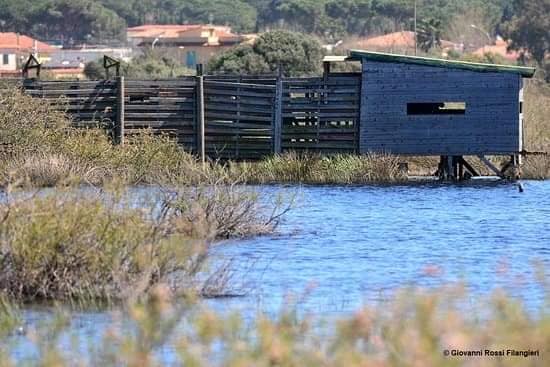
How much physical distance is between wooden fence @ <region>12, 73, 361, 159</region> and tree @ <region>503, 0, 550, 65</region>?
163ft

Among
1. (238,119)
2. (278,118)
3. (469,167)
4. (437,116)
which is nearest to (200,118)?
(238,119)

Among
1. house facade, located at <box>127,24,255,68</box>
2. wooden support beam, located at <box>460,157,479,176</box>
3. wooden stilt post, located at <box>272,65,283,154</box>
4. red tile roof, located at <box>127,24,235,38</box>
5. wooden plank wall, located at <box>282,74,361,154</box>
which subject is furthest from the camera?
red tile roof, located at <box>127,24,235,38</box>

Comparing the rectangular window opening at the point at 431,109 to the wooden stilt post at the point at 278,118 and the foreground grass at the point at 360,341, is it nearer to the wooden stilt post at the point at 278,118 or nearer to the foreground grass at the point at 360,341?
the wooden stilt post at the point at 278,118

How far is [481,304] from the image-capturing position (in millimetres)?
12367

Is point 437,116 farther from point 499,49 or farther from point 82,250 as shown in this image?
point 499,49

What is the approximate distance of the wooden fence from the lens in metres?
33.6

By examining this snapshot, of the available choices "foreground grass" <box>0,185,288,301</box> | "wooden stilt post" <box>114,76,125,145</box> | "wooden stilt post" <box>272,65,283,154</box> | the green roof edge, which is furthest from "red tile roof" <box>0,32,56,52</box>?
"foreground grass" <box>0,185,288,301</box>

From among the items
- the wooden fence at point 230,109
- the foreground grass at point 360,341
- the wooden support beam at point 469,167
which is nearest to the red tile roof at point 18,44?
the wooden fence at point 230,109

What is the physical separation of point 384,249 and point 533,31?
212 feet

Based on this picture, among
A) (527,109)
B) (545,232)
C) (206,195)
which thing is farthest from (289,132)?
(206,195)

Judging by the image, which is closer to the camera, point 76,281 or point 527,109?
point 76,281

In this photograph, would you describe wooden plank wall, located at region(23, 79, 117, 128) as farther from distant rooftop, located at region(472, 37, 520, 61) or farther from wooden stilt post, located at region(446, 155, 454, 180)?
Result: distant rooftop, located at region(472, 37, 520, 61)

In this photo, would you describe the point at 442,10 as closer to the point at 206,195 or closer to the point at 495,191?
the point at 495,191

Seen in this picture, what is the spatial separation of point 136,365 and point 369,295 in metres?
7.50
